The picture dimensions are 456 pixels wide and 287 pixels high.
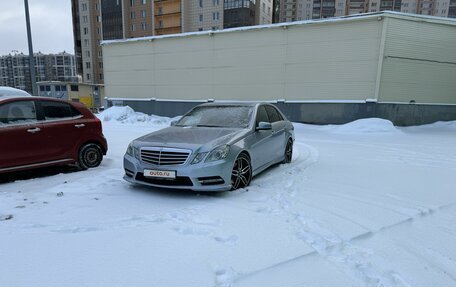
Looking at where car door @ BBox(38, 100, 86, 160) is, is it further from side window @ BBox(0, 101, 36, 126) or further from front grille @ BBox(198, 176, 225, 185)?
front grille @ BBox(198, 176, 225, 185)

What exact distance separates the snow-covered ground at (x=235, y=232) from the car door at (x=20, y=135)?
16.2 inches

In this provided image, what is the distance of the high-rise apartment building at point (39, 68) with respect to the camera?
255ft

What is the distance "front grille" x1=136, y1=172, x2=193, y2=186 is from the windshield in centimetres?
147

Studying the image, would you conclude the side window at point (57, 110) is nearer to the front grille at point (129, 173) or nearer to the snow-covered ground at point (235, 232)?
the snow-covered ground at point (235, 232)

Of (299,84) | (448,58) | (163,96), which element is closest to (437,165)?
(299,84)

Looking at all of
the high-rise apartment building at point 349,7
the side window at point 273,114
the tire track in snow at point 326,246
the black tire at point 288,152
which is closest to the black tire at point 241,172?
the tire track in snow at point 326,246

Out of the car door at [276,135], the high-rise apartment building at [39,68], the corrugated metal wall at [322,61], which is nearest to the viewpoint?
the car door at [276,135]

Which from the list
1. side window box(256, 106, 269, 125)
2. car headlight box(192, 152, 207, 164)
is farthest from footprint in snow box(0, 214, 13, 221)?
side window box(256, 106, 269, 125)

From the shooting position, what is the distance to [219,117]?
19.4ft

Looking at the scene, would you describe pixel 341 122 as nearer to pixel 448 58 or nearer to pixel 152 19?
pixel 448 58

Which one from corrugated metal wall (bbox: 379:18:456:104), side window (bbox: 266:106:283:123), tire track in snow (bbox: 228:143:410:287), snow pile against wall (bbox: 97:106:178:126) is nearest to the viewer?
tire track in snow (bbox: 228:143:410:287)

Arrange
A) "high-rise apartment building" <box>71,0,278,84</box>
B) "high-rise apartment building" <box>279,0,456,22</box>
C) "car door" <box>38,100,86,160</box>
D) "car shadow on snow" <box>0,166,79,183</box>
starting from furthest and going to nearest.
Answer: "high-rise apartment building" <box>279,0,456,22</box>, "high-rise apartment building" <box>71,0,278,84</box>, "car door" <box>38,100,86,160</box>, "car shadow on snow" <box>0,166,79,183</box>

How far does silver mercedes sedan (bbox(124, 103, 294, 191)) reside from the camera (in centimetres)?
450

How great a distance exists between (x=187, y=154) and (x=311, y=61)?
45.9 ft
